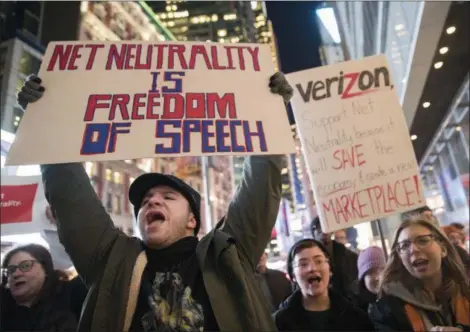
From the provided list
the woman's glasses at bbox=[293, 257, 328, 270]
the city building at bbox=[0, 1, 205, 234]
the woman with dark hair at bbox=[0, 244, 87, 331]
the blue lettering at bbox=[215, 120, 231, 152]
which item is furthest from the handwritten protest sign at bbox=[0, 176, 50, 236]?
the blue lettering at bbox=[215, 120, 231, 152]

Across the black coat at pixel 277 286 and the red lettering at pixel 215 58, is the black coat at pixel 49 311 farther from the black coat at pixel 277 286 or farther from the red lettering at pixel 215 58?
the black coat at pixel 277 286

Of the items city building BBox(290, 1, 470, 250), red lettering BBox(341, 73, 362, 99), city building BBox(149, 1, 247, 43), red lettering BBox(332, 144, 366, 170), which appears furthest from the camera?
city building BBox(149, 1, 247, 43)

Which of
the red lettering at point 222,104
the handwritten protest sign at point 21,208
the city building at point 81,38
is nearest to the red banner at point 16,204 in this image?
the handwritten protest sign at point 21,208

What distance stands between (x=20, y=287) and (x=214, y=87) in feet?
6.21

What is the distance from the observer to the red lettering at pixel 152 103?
193 cm

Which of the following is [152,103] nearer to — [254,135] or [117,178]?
[254,135]

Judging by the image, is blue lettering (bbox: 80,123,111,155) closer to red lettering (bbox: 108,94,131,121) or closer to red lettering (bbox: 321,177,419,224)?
red lettering (bbox: 108,94,131,121)

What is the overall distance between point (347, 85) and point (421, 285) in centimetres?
177

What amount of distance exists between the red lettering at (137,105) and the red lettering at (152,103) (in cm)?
3

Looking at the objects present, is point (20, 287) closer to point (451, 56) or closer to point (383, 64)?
point (383, 64)

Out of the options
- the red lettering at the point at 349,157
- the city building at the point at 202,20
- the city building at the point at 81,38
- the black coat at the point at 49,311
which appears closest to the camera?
the black coat at the point at 49,311

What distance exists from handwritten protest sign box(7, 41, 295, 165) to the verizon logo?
1073mm

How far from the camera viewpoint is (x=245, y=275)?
64.9 inches

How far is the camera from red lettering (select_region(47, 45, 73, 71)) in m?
2.13
